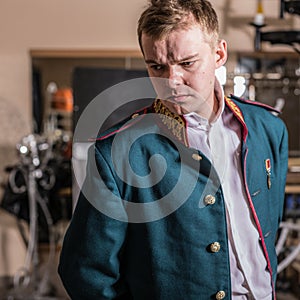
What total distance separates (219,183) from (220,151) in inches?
3.1

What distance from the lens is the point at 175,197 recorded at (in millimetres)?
1067

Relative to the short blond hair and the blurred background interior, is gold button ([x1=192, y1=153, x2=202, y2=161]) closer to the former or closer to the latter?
the short blond hair

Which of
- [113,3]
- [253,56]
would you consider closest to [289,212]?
[253,56]

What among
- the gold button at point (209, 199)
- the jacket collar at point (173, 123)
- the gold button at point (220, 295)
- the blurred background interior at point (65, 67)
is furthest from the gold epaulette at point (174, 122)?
the blurred background interior at point (65, 67)

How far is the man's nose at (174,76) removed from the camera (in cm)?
100

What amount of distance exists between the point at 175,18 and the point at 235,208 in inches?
16.0

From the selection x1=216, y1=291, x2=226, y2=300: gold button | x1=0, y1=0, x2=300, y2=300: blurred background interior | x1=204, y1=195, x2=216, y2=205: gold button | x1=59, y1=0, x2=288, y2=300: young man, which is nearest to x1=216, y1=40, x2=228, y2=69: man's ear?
x1=59, y1=0, x2=288, y2=300: young man

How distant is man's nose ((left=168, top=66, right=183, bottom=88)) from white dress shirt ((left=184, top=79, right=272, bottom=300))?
0.37 ft

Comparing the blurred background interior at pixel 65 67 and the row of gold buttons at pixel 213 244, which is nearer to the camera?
the row of gold buttons at pixel 213 244

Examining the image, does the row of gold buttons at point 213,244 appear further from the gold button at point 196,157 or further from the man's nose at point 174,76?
the man's nose at point 174,76

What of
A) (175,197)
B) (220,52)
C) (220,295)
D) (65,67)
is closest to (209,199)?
(175,197)

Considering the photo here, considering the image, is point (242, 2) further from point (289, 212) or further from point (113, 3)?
point (289, 212)

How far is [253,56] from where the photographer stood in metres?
3.58

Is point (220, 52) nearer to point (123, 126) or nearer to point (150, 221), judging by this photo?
point (123, 126)
